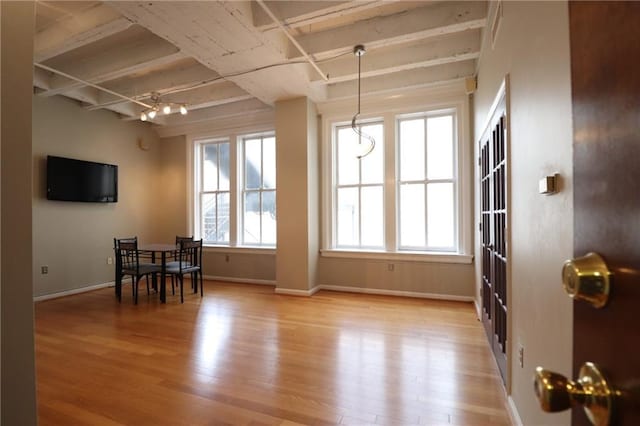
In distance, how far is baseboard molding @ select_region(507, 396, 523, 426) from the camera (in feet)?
5.81

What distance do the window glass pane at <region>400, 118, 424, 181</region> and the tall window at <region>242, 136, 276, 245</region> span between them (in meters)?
2.32

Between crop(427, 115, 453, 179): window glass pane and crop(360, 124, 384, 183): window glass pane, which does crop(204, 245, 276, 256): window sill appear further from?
crop(427, 115, 453, 179): window glass pane

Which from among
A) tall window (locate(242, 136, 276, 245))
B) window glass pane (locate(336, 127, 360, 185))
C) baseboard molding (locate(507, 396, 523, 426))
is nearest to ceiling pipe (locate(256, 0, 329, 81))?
window glass pane (locate(336, 127, 360, 185))

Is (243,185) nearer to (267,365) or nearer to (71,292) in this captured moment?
(71,292)

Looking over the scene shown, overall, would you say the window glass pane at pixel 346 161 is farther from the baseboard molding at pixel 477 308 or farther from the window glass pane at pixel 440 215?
the baseboard molding at pixel 477 308

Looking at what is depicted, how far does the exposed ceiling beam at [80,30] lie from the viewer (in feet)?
9.86

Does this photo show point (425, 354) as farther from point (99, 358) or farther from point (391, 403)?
point (99, 358)

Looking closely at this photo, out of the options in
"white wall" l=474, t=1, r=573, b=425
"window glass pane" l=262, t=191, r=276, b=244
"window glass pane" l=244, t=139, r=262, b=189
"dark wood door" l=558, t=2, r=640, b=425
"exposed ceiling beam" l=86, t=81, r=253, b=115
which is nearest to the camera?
A: "dark wood door" l=558, t=2, r=640, b=425

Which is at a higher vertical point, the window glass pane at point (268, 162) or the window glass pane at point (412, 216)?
the window glass pane at point (268, 162)

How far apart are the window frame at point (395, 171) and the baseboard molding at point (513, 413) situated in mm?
2539

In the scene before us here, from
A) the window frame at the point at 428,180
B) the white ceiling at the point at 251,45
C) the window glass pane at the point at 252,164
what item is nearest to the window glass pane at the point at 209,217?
the window glass pane at the point at 252,164

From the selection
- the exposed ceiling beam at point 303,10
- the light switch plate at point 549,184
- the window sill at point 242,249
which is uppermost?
the exposed ceiling beam at point 303,10

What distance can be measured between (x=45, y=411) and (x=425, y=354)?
9.16ft

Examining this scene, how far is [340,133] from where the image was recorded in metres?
5.13
